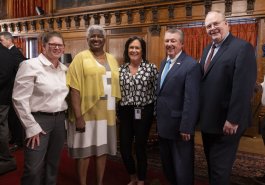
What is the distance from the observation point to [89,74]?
2355 millimetres

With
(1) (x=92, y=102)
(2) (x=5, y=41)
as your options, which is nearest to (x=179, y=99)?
(1) (x=92, y=102)

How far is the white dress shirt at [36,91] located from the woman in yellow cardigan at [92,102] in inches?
8.1

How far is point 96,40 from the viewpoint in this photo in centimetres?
240

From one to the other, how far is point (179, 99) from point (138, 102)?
0.46 metres

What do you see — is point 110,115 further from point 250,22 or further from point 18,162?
point 250,22

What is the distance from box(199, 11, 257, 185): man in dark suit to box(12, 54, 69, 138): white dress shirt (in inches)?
43.3

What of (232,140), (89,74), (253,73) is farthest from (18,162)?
(253,73)

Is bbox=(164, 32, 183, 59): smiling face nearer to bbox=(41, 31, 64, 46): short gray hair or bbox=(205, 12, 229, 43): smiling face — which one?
bbox=(205, 12, 229, 43): smiling face

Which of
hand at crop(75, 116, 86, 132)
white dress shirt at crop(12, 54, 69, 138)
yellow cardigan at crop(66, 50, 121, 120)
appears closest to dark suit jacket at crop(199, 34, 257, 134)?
yellow cardigan at crop(66, 50, 121, 120)

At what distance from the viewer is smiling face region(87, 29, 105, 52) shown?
7.80 feet

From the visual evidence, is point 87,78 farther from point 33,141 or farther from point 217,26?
point 217,26

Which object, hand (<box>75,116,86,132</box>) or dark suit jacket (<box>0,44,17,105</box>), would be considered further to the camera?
dark suit jacket (<box>0,44,17,105</box>)

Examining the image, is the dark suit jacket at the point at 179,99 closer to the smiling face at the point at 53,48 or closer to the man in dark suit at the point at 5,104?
the smiling face at the point at 53,48

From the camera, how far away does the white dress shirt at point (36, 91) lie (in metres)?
1.94
